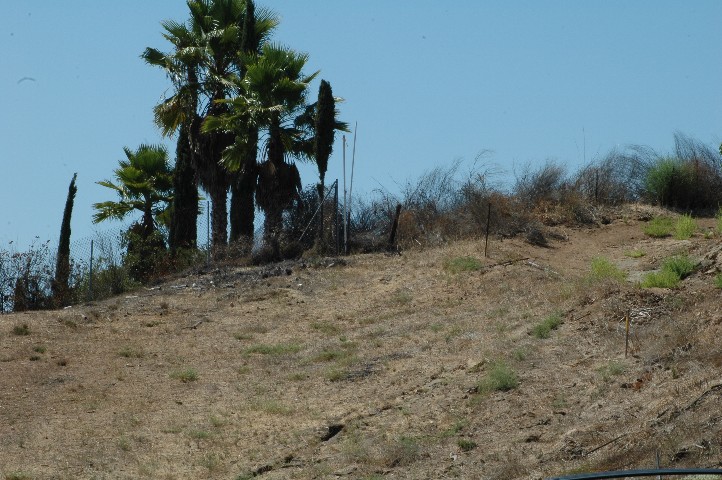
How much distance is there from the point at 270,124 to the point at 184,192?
378 centimetres

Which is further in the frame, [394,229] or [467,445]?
[394,229]

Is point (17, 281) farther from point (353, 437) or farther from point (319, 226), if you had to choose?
point (353, 437)

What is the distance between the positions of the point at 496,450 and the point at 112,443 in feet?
16.6

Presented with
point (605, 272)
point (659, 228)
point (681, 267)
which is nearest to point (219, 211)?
point (659, 228)

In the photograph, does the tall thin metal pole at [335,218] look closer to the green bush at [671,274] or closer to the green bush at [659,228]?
the green bush at [659,228]

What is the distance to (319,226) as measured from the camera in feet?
86.2

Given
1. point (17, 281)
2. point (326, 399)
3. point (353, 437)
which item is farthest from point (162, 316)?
point (353, 437)

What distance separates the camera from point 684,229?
76.0 feet

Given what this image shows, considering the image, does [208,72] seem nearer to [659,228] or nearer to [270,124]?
[270,124]

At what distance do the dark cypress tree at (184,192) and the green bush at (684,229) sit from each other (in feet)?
38.9

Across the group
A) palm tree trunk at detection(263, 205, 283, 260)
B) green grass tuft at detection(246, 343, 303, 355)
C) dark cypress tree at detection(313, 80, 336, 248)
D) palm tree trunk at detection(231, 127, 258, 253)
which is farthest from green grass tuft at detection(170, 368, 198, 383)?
palm tree trunk at detection(231, 127, 258, 253)

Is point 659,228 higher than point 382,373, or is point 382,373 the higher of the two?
point 659,228

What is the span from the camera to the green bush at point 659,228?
2393 centimetres

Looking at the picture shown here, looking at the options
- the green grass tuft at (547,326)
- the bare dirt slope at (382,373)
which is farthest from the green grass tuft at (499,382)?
the green grass tuft at (547,326)
